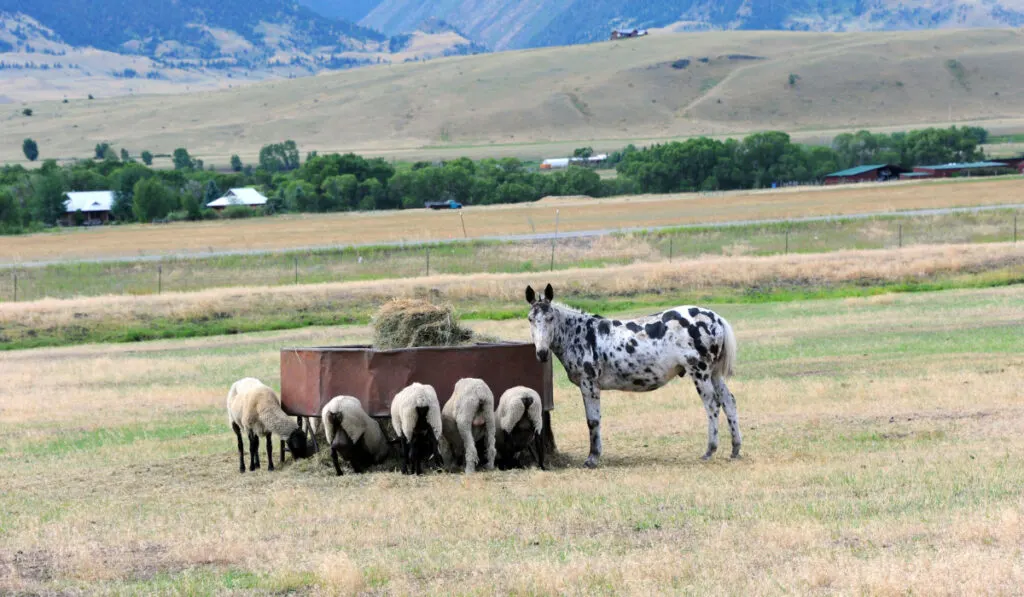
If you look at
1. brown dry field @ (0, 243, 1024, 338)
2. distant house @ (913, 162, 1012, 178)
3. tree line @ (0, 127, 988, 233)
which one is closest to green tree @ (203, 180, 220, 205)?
tree line @ (0, 127, 988, 233)

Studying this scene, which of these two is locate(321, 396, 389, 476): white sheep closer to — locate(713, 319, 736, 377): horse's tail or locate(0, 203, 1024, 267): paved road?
locate(713, 319, 736, 377): horse's tail

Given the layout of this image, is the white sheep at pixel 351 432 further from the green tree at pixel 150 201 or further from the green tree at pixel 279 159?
the green tree at pixel 279 159

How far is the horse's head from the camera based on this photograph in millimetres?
16562

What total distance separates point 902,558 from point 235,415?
414 inches

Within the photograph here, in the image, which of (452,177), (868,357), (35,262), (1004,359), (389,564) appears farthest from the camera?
(452,177)

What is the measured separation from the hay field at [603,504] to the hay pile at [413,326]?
2012 millimetres

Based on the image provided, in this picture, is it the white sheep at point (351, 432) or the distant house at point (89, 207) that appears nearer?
the white sheep at point (351, 432)

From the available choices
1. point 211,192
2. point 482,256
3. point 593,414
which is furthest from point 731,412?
point 211,192

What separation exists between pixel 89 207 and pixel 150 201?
38.0 feet

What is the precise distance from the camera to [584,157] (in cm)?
18950

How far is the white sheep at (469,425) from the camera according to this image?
16469 mm

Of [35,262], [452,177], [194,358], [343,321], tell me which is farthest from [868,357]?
[452,177]

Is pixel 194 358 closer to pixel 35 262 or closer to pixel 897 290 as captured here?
pixel 897 290

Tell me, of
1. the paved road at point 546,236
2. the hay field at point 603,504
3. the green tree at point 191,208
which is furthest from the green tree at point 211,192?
the hay field at point 603,504
